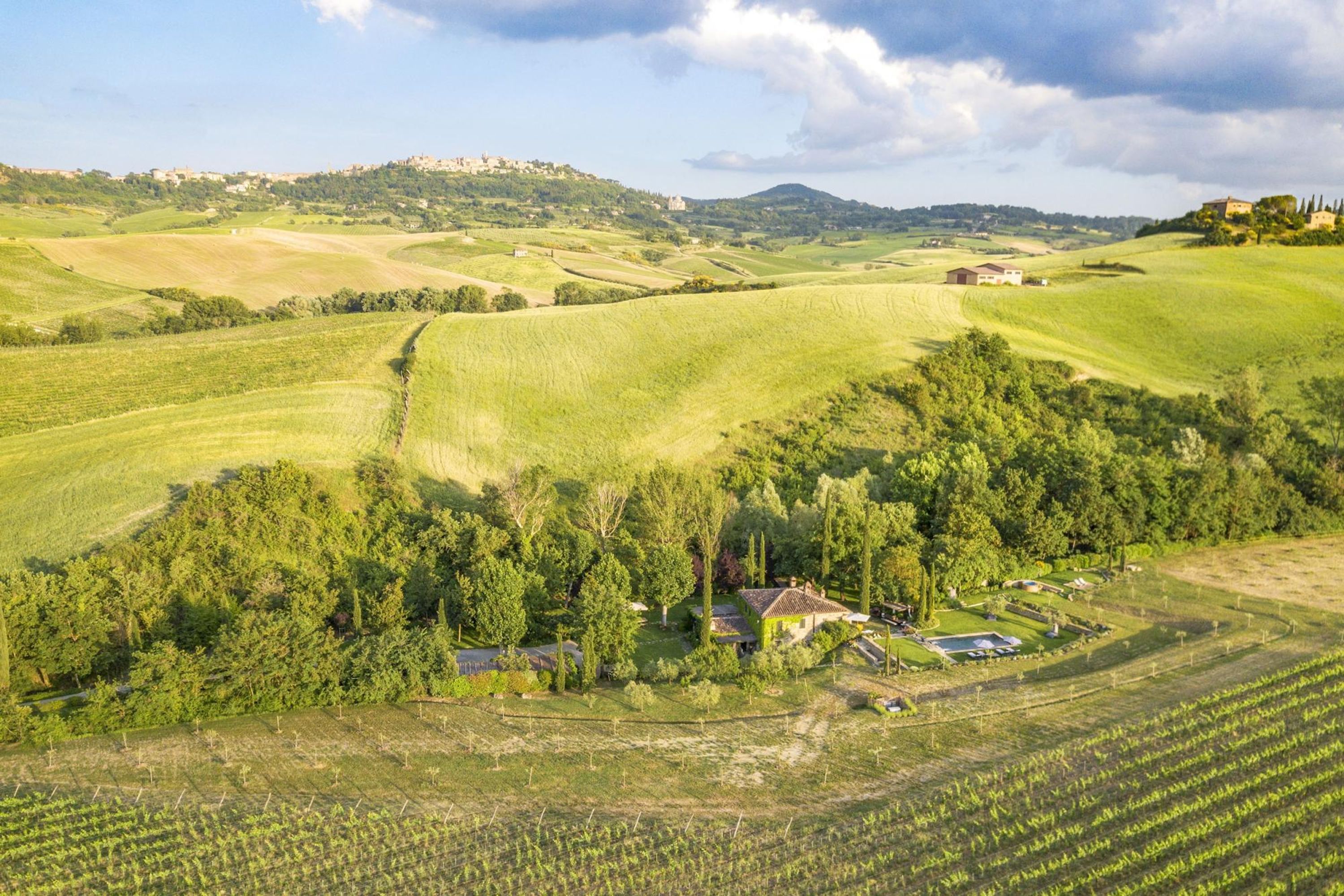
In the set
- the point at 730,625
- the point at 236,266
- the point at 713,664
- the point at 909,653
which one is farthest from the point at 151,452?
the point at 236,266

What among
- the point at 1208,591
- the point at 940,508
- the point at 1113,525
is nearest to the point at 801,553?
the point at 940,508

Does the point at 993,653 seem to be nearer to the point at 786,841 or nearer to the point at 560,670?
the point at 786,841

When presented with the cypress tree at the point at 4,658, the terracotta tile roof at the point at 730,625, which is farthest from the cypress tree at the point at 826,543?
the cypress tree at the point at 4,658

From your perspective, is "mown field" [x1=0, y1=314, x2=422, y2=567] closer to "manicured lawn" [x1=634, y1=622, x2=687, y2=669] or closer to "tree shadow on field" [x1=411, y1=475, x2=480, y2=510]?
"tree shadow on field" [x1=411, y1=475, x2=480, y2=510]

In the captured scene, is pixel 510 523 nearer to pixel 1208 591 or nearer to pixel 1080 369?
pixel 1208 591

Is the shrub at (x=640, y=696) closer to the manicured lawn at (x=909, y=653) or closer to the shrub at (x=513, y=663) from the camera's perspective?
the shrub at (x=513, y=663)

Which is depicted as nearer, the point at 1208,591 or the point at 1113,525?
the point at 1208,591

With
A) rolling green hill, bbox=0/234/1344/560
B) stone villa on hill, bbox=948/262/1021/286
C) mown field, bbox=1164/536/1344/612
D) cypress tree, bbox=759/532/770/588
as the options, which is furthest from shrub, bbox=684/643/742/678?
stone villa on hill, bbox=948/262/1021/286

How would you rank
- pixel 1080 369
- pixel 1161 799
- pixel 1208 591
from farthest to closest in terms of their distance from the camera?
pixel 1080 369 < pixel 1208 591 < pixel 1161 799
